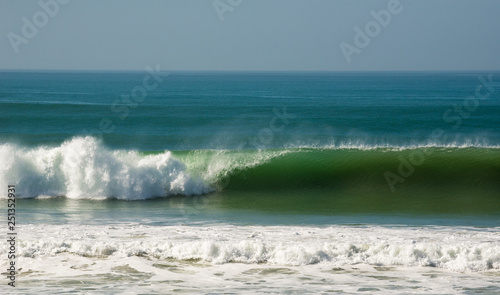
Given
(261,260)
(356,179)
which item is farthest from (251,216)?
(356,179)

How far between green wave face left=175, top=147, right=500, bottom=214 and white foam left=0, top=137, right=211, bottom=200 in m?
1.14

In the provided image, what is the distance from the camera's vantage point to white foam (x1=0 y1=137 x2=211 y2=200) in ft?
48.8

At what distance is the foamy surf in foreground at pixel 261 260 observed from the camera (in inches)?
310

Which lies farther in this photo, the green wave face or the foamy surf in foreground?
the green wave face

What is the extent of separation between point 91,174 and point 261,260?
7551 millimetres

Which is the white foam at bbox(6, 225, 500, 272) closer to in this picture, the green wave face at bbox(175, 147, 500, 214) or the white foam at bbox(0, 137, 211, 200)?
the green wave face at bbox(175, 147, 500, 214)

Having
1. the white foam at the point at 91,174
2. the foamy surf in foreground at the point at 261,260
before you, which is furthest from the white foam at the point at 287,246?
the white foam at the point at 91,174

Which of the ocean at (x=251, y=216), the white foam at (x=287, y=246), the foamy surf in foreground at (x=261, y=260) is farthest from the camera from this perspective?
the white foam at (x=287, y=246)

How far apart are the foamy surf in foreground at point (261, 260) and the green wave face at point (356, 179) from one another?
356 centimetres

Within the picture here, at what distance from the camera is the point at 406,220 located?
39.6ft

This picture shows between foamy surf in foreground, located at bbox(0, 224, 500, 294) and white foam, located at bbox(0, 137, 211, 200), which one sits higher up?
white foam, located at bbox(0, 137, 211, 200)

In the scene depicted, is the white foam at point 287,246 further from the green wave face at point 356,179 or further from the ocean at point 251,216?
the green wave face at point 356,179

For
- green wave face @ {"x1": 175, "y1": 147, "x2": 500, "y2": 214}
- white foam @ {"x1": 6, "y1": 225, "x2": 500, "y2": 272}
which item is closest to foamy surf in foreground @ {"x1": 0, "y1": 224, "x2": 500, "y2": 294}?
white foam @ {"x1": 6, "y1": 225, "x2": 500, "y2": 272}

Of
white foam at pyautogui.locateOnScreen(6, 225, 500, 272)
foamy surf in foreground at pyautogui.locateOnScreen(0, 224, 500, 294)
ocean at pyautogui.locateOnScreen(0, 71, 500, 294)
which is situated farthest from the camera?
white foam at pyautogui.locateOnScreen(6, 225, 500, 272)
